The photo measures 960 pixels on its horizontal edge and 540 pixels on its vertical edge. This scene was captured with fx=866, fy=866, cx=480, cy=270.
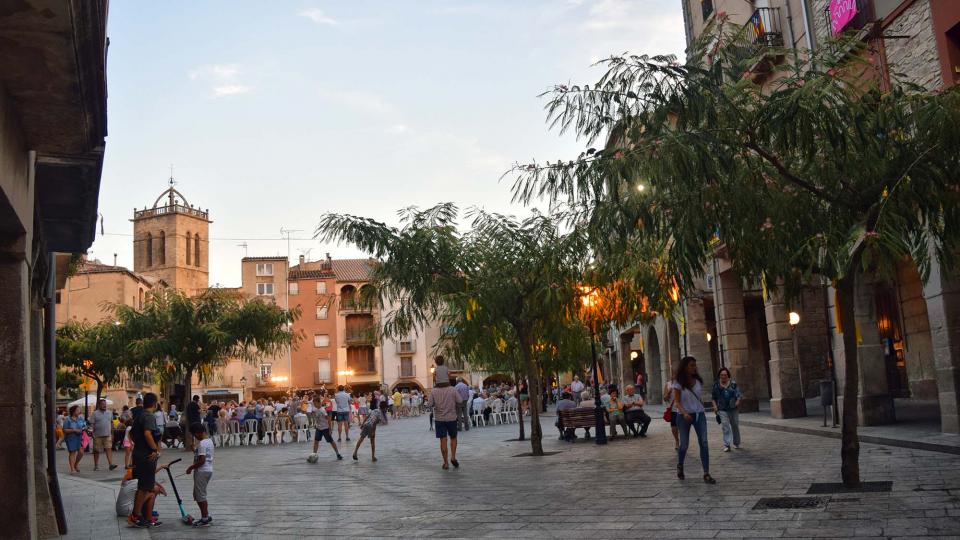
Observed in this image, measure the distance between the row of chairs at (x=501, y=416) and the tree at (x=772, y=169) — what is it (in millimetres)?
24150

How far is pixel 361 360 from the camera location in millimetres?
76938

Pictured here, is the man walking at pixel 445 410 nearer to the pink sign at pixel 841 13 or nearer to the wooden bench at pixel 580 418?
the wooden bench at pixel 580 418

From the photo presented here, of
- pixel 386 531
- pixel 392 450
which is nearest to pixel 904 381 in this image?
pixel 392 450

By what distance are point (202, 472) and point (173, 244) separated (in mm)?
85113

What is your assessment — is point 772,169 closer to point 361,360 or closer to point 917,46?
point 917,46

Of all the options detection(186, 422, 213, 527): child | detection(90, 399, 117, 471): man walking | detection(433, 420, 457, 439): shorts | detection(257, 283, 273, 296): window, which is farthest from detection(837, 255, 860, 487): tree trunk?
detection(257, 283, 273, 296): window

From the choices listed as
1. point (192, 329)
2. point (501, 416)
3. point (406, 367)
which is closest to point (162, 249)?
point (406, 367)

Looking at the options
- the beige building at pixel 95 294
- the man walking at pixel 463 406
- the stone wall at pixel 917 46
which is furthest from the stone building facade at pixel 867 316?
the beige building at pixel 95 294

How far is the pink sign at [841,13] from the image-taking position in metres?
16.0

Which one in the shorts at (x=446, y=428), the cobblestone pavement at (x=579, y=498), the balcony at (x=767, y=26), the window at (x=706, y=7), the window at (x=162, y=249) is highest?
the window at (x=162, y=249)

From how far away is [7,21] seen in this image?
4777mm

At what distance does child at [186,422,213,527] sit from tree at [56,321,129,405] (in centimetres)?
1552

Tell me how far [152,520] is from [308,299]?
224ft

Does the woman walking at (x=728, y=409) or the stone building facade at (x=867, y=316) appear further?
the woman walking at (x=728, y=409)
